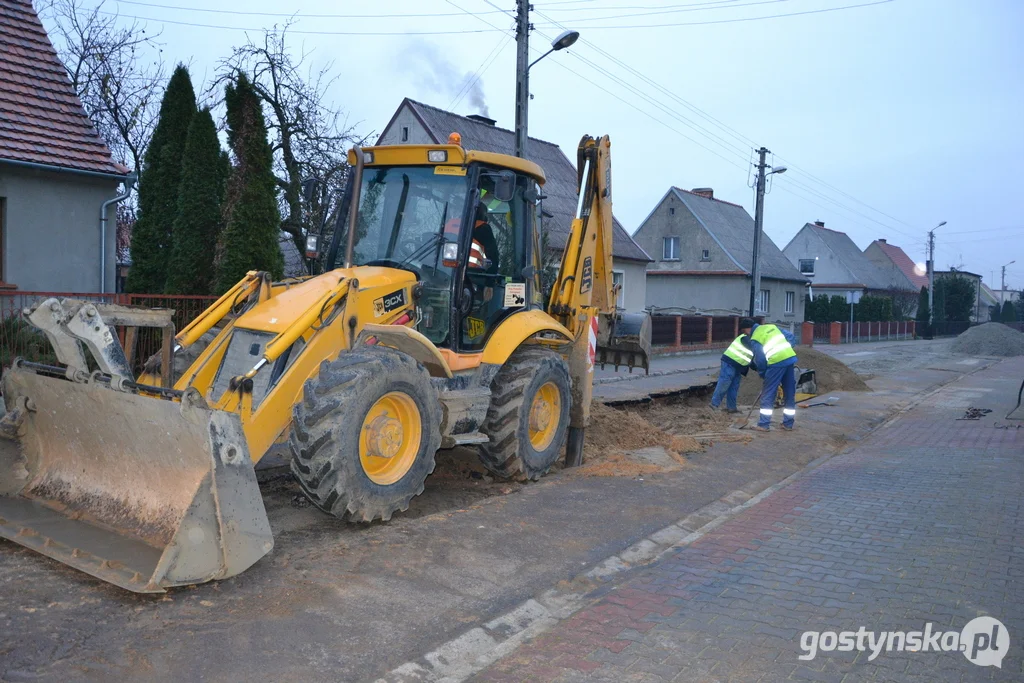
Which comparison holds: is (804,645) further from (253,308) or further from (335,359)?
(253,308)

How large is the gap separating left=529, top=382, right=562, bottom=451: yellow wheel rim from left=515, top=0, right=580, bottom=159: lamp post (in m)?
7.32

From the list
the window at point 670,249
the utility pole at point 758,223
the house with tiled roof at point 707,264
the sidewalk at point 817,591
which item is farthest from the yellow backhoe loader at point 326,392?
the window at point 670,249

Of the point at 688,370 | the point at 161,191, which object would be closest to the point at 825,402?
the point at 688,370

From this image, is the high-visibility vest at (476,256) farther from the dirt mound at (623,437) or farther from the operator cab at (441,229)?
the dirt mound at (623,437)

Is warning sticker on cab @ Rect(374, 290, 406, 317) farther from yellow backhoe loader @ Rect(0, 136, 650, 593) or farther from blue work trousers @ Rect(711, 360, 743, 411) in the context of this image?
blue work trousers @ Rect(711, 360, 743, 411)

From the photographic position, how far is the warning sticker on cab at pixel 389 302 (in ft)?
20.6

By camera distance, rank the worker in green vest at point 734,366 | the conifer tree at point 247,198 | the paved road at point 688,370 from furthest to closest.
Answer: the paved road at point 688,370
the worker in green vest at point 734,366
the conifer tree at point 247,198

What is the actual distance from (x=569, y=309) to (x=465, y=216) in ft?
7.45

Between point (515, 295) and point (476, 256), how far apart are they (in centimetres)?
75

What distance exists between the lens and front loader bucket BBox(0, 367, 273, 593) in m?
4.42

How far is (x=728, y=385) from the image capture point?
12.6 metres

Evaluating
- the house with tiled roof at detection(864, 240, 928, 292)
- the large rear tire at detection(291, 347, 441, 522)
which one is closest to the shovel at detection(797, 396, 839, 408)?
the large rear tire at detection(291, 347, 441, 522)

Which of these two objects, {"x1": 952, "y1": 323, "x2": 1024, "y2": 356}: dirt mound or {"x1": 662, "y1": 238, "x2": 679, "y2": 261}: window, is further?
{"x1": 662, "y1": 238, "x2": 679, "y2": 261}: window

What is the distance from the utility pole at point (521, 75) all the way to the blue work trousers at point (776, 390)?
595 centimetres
